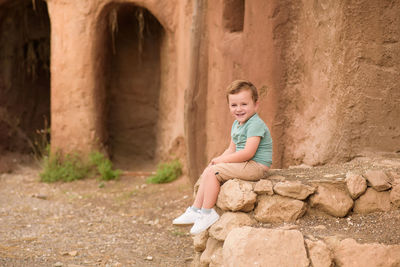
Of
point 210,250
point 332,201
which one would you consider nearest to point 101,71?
point 210,250

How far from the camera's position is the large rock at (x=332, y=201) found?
3340mm

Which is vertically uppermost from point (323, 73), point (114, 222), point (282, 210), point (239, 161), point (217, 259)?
point (323, 73)

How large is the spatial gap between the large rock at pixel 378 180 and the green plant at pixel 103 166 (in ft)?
15.4

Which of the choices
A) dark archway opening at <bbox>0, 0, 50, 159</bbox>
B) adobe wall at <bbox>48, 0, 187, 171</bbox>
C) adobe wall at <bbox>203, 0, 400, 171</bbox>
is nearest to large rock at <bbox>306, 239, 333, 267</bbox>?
adobe wall at <bbox>203, 0, 400, 171</bbox>

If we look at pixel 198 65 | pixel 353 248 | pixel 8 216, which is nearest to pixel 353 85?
pixel 353 248

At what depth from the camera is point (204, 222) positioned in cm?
341

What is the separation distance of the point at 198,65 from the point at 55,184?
8.91 ft

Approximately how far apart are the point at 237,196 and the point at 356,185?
0.76 meters

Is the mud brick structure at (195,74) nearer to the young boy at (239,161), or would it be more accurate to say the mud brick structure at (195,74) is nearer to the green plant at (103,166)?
the green plant at (103,166)

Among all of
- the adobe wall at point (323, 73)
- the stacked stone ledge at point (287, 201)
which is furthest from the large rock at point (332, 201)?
the adobe wall at point (323, 73)

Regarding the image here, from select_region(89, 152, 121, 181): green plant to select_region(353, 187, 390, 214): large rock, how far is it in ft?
15.3

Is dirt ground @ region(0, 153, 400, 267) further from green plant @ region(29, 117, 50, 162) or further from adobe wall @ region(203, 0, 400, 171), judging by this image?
green plant @ region(29, 117, 50, 162)

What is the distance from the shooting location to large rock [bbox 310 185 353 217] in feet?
11.0

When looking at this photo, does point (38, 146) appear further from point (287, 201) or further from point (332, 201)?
point (332, 201)
